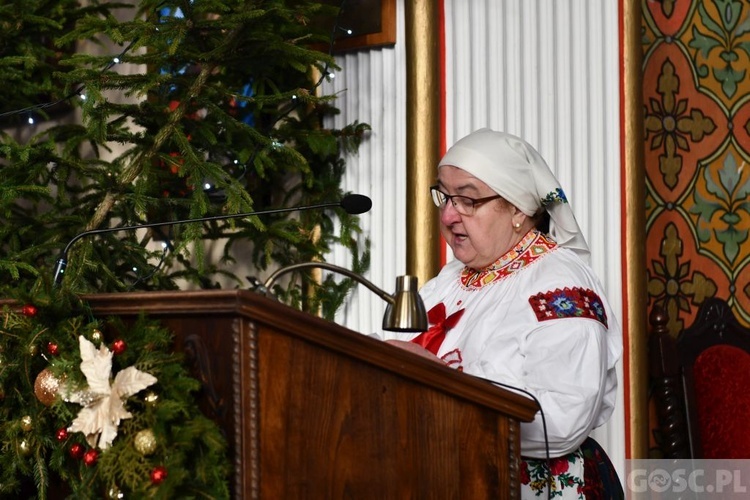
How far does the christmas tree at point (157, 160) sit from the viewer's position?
80.0 inches

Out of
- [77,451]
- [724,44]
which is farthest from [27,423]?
[724,44]

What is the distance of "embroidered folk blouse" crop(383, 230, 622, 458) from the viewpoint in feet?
7.95

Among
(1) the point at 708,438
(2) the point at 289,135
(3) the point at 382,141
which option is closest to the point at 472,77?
(3) the point at 382,141

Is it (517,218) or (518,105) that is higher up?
(518,105)

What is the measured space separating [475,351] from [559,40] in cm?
180

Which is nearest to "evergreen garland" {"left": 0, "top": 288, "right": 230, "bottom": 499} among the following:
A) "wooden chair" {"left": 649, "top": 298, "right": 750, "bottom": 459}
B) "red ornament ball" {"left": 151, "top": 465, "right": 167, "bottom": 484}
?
"red ornament ball" {"left": 151, "top": 465, "right": 167, "bottom": 484}

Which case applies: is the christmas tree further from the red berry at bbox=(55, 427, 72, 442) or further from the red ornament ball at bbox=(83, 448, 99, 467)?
the red ornament ball at bbox=(83, 448, 99, 467)

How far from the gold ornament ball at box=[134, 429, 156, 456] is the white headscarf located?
1.41 meters

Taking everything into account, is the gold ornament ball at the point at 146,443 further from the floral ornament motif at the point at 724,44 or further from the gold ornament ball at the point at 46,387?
the floral ornament motif at the point at 724,44

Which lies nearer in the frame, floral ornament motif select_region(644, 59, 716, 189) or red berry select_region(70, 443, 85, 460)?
red berry select_region(70, 443, 85, 460)

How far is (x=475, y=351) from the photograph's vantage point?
2688mm

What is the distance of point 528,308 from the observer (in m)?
2.63

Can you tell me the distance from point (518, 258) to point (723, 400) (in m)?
1.41

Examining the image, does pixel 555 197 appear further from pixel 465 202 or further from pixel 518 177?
pixel 465 202
